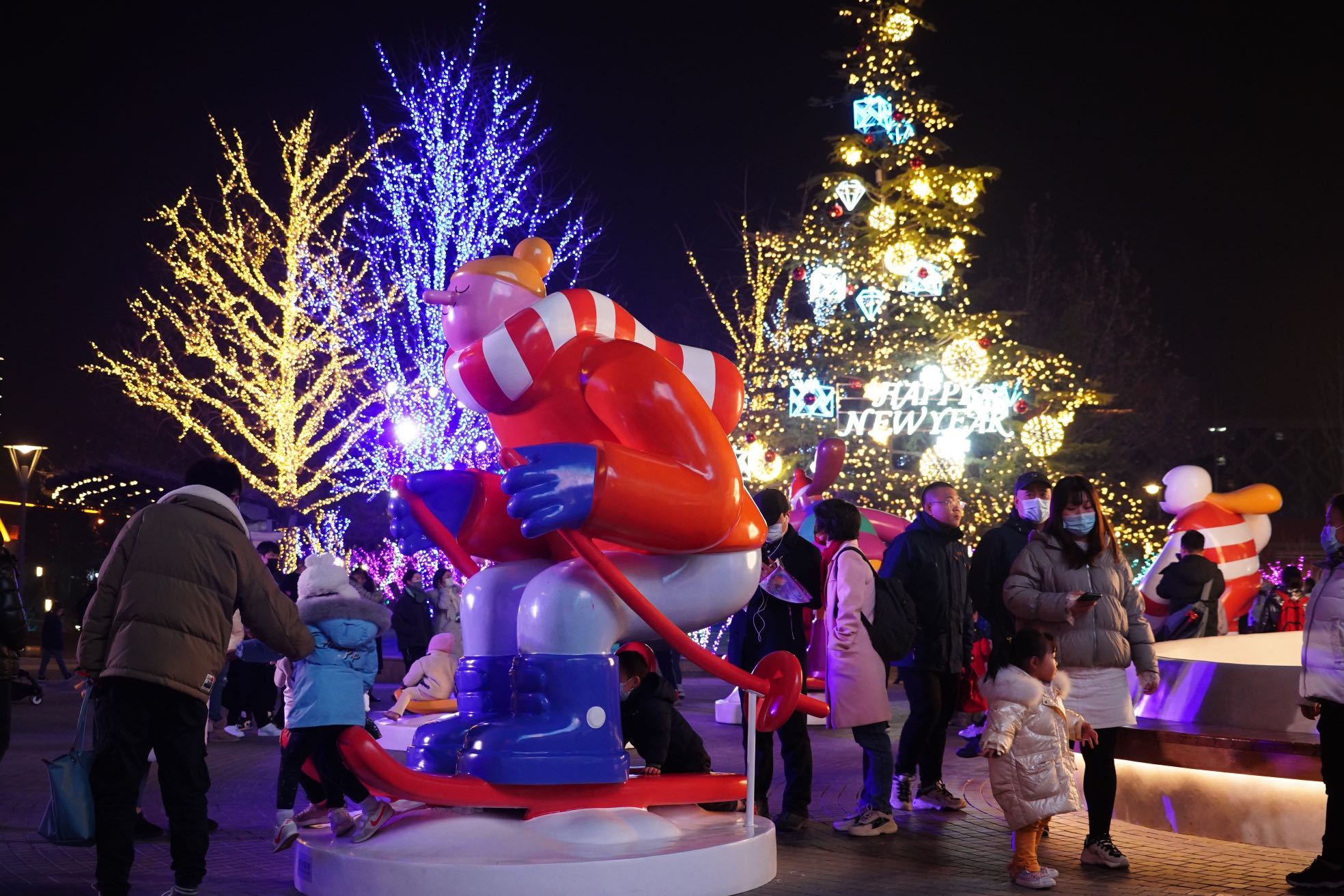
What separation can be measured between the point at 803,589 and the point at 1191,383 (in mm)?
39972

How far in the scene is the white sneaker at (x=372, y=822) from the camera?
5.80 m

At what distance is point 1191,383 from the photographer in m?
44.5

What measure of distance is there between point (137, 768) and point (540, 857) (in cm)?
159

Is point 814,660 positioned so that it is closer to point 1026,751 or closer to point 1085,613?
point 1085,613

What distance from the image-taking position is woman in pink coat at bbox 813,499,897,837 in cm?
756

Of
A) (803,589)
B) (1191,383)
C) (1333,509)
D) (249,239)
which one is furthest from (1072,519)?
(1191,383)

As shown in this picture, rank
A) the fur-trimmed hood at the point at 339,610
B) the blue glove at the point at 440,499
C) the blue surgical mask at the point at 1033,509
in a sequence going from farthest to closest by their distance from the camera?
the blue surgical mask at the point at 1033,509 → the fur-trimmed hood at the point at 339,610 → the blue glove at the point at 440,499

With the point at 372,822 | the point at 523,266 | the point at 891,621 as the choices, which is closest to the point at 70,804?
the point at 372,822

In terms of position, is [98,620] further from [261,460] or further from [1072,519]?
[261,460]

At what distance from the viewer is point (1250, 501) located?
1711 cm

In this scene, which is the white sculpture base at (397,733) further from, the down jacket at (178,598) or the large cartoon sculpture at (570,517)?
the down jacket at (178,598)

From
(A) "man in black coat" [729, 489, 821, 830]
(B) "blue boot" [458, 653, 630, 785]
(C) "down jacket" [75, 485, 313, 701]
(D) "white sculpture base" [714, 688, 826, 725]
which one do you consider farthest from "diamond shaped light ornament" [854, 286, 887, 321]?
(C) "down jacket" [75, 485, 313, 701]

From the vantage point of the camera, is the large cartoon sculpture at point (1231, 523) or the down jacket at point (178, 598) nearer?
the down jacket at point (178, 598)

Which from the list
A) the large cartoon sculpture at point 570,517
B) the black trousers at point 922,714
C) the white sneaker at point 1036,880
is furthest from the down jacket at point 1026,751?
the black trousers at point 922,714
